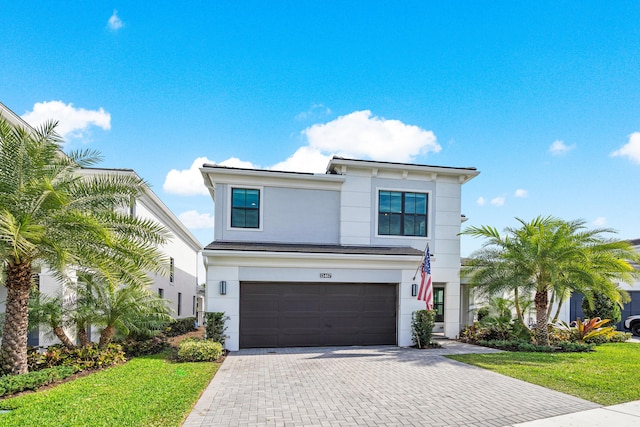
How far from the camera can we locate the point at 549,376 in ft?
29.2

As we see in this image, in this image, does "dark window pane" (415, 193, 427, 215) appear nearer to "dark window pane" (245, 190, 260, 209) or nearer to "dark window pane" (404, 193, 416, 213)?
"dark window pane" (404, 193, 416, 213)

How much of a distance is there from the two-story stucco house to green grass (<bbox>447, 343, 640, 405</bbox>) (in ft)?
11.9

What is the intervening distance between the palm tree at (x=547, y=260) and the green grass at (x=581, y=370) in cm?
197

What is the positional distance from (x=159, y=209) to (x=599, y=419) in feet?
61.2

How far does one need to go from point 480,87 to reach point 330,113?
218 inches

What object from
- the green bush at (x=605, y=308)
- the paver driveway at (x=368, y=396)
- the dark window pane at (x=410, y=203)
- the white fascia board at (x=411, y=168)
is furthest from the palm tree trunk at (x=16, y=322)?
the green bush at (x=605, y=308)

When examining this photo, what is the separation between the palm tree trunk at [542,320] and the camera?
43.7ft

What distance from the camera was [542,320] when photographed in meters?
13.4

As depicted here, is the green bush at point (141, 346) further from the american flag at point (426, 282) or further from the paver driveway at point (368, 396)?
the american flag at point (426, 282)

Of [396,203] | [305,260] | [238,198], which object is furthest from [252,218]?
[396,203]

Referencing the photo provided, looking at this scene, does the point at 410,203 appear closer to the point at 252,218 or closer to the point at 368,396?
the point at 252,218

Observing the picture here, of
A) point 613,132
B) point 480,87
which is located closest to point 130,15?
point 480,87

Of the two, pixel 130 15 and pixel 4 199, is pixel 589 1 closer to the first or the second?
pixel 130 15

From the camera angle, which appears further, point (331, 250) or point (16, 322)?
point (331, 250)
